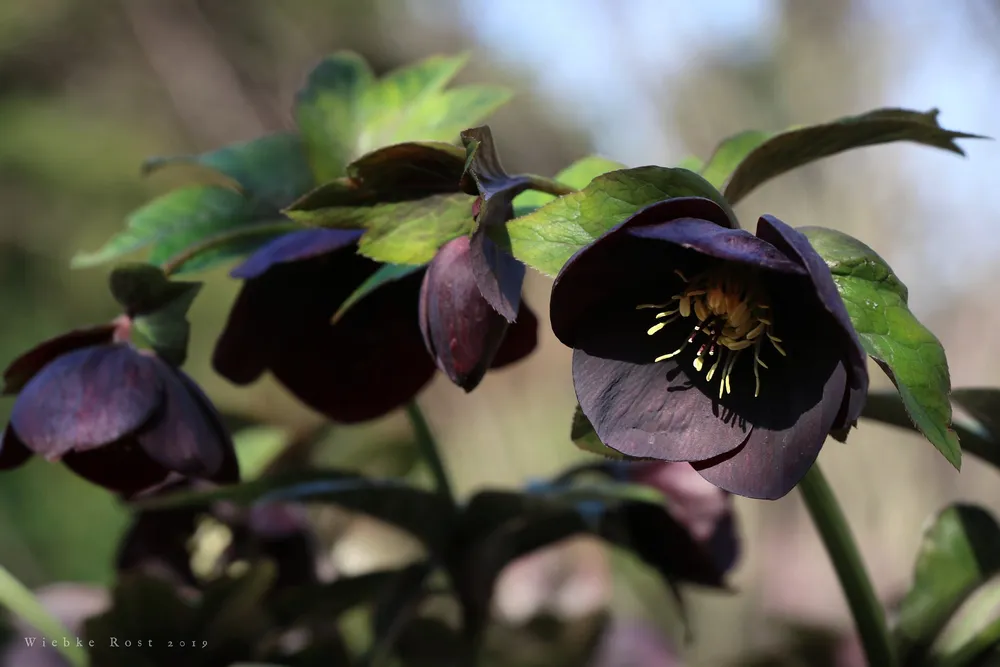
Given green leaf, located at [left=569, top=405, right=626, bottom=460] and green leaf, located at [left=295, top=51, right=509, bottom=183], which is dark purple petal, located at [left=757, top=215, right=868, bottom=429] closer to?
green leaf, located at [left=569, top=405, right=626, bottom=460]

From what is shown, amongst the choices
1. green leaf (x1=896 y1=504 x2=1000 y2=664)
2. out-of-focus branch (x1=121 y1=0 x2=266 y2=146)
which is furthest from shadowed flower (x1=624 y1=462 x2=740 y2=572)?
out-of-focus branch (x1=121 y1=0 x2=266 y2=146)

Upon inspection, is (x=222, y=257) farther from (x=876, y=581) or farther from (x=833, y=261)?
(x=876, y=581)

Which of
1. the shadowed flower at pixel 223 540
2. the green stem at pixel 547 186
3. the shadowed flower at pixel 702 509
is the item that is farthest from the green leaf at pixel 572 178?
the shadowed flower at pixel 223 540

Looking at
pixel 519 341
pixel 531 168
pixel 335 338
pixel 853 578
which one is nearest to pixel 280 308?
pixel 335 338

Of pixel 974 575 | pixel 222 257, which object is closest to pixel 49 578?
pixel 222 257

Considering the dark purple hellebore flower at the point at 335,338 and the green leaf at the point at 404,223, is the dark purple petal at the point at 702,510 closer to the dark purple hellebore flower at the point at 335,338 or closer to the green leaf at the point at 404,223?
the dark purple hellebore flower at the point at 335,338

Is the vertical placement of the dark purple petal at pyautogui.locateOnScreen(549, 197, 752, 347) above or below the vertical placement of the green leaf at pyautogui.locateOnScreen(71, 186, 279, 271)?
below
